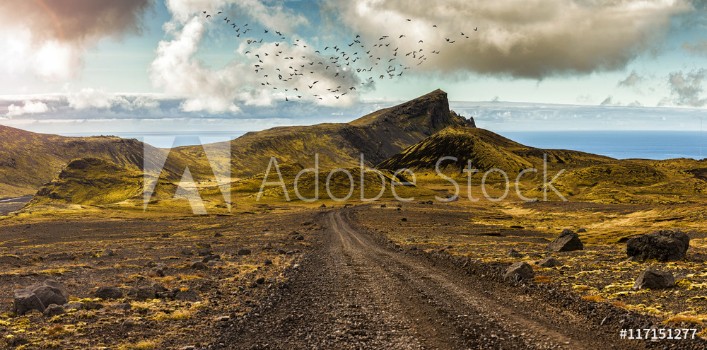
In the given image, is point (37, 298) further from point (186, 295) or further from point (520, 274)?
point (520, 274)

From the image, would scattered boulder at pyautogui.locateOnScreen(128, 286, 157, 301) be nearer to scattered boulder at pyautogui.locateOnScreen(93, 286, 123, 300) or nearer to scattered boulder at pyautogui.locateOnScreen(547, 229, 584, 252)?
scattered boulder at pyautogui.locateOnScreen(93, 286, 123, 300)

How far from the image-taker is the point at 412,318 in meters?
21.4

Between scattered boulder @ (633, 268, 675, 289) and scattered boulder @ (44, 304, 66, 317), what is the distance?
2977cm

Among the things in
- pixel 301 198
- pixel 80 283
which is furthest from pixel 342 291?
pixel 301 198

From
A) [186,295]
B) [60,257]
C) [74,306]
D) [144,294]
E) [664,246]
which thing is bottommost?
[60,257]

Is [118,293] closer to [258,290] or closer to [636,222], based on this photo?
[258,290]

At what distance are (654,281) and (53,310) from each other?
101 feet

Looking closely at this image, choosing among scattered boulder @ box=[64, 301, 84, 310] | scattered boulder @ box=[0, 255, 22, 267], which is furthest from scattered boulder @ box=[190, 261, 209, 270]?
scattered boulder @ box=[0, 255, 22, 267]

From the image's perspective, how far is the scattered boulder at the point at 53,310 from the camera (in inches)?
872

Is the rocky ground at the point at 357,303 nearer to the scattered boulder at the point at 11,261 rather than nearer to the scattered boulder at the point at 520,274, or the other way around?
the scattered boulder at the point at 520,274

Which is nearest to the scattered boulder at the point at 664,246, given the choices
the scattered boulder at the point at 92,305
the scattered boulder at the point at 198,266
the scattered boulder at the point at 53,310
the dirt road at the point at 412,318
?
the dirt road at the point at 412,318

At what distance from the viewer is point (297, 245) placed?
5816 centimetres

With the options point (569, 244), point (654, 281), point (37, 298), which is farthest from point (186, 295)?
point (569, 244)

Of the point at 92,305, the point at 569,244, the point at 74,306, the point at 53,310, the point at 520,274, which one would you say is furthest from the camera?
the point at 569,244
